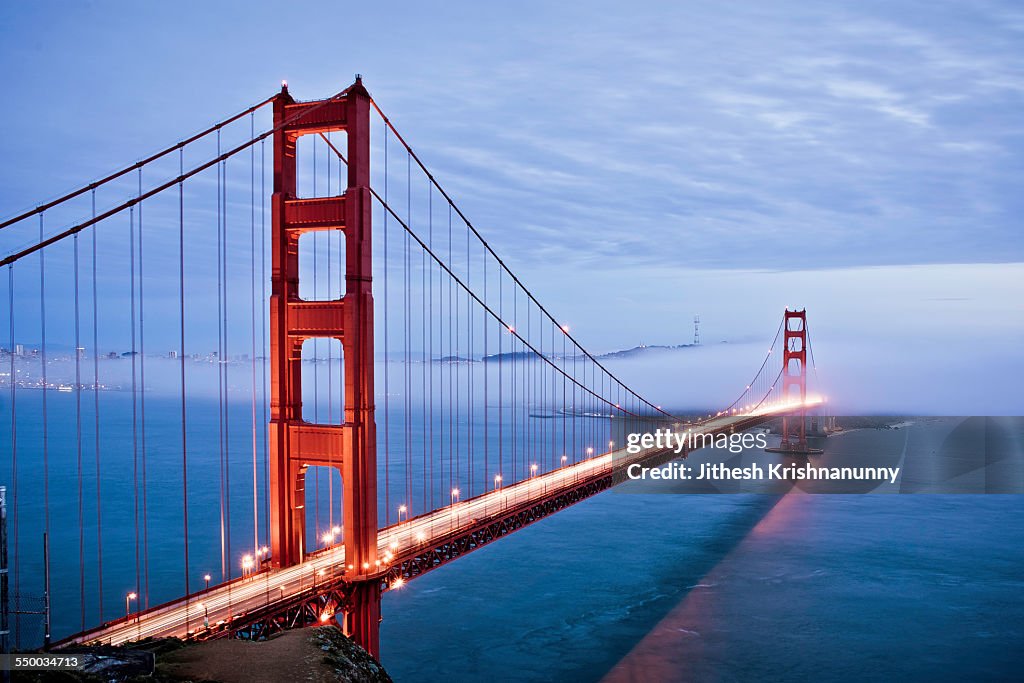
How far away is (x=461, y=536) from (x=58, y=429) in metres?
104

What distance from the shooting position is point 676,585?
35.6 meters

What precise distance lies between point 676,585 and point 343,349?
2320cm

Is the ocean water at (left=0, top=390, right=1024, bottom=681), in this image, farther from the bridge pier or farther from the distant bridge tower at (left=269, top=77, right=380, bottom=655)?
the bridge pier

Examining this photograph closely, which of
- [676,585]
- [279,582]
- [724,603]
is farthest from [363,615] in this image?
[676,585]

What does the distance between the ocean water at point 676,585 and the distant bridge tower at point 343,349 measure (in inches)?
226

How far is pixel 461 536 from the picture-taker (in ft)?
70.0

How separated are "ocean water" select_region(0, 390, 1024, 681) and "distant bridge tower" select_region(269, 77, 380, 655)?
18.8ft

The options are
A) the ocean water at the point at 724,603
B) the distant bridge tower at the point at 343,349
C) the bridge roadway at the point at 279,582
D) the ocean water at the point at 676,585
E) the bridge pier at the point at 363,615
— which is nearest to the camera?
the bridge roadway at the point at 279,582

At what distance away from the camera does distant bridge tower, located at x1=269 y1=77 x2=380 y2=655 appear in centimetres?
1800

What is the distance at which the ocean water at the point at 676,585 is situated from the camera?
26203mm

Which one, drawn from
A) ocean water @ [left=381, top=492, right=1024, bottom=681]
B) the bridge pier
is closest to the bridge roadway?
the bridge pier

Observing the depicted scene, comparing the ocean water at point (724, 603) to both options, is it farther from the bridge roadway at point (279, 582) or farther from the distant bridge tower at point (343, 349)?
the distant bridge tower at point (343, 349)

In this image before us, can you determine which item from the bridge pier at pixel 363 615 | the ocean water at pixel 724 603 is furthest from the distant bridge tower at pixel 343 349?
the ocean water at pixel 724 603

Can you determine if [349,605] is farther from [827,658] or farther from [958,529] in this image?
[958,529]
